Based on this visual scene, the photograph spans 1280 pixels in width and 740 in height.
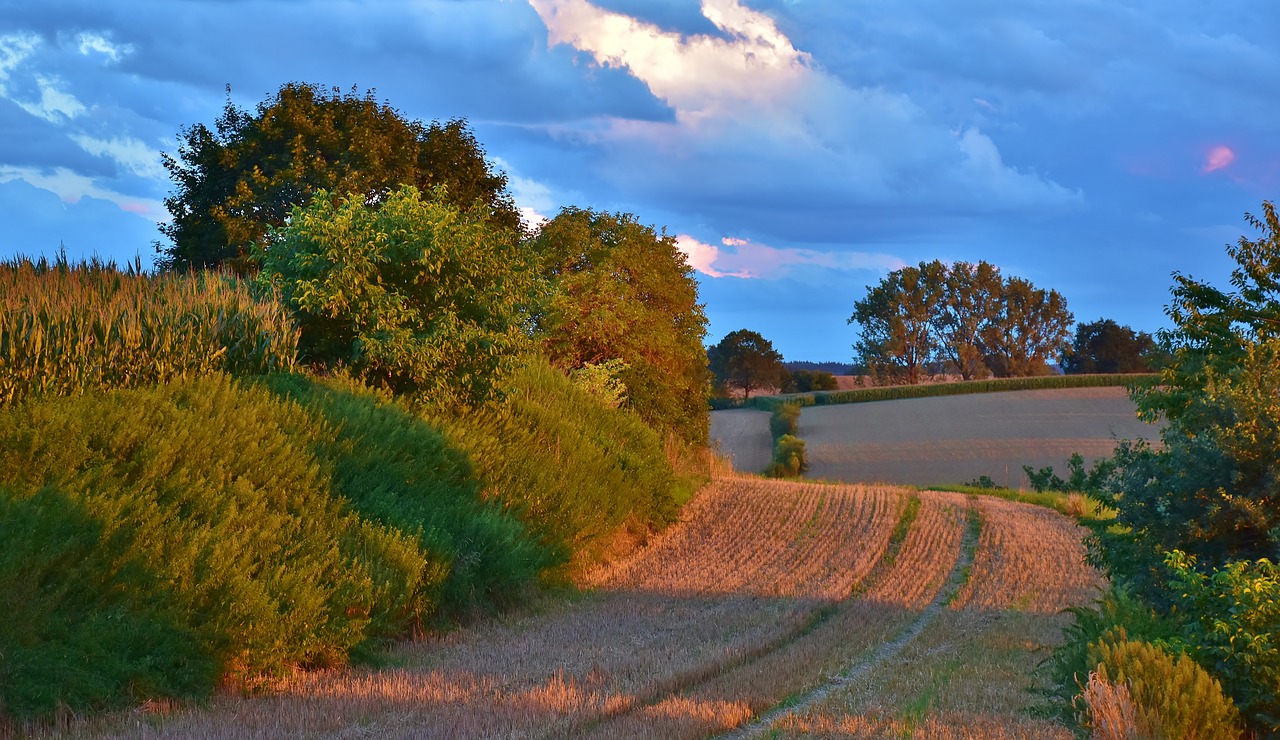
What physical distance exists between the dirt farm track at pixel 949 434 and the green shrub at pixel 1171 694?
46.7 meters

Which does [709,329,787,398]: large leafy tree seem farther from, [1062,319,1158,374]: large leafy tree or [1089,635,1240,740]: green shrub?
[1089,635,1240,740]: green shrub

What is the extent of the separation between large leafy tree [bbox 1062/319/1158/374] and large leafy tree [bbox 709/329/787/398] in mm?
32667

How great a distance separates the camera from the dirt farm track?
6047cm

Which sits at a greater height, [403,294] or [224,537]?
[403,294]

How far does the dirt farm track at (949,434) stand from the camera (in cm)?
6047

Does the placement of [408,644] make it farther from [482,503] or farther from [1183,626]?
[1183,626]

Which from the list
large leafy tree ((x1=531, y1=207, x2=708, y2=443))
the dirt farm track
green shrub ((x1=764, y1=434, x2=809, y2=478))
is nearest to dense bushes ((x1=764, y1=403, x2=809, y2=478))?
green shrub ((x1=764, y1=434, x2=809, y2=478))

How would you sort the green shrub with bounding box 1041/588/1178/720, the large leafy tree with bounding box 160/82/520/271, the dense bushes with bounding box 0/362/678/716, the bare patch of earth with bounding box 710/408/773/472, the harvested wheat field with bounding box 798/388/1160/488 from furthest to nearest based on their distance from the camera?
the bare patch of earth with bounding box 710/408/773/472, the harvested wheat field with bounding box 798/388/1160/488, the large leafy tree with bounding box 160/82/520/271, the dense bushes with bounding box 0/362/678/716, the green shrub with bounding box 1041/588/1178/720

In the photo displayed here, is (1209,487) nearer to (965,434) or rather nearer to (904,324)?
(965,434)

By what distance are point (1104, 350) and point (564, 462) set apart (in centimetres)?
10618

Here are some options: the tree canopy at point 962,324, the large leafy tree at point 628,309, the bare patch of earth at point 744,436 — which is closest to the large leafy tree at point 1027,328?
the tree canopy at point 962,324

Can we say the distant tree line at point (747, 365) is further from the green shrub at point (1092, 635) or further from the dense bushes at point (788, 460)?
the green shrub at point (1092, 635)

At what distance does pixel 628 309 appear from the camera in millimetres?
36656

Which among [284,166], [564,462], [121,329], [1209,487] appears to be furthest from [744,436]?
[1209,487]
